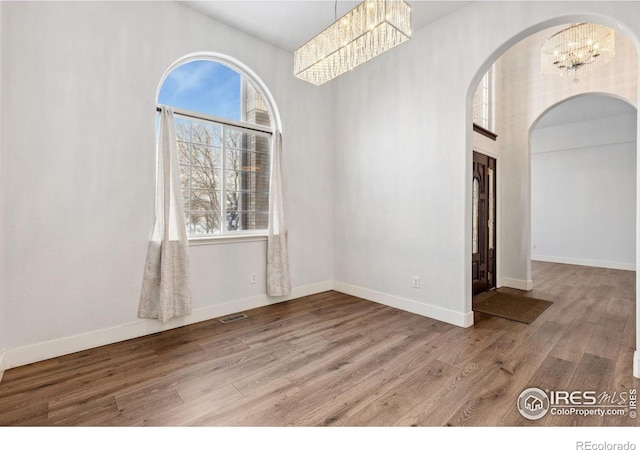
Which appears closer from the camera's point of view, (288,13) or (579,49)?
(288,13)

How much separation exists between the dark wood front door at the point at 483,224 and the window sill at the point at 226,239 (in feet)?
9.41

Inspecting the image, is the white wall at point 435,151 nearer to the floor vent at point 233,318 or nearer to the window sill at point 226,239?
the window sill at point 226,239

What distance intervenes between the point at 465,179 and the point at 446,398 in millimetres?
2100

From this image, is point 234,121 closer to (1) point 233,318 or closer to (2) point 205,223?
(2) point 205,223

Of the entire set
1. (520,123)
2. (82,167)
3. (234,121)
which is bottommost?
(82,167)

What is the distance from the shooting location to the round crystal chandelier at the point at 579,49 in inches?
145

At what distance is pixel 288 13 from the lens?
3246 millimetres

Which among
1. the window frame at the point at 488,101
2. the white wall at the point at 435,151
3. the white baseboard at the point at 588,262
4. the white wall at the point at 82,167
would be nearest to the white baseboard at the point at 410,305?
the white wall at the point at 435,151

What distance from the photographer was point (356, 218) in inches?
168

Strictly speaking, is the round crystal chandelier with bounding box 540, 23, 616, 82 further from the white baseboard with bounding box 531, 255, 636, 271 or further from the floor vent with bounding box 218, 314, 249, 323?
the floor vent with bounding box 218, 314, 249, 323

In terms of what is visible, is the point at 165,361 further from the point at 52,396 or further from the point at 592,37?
the point at 592,37

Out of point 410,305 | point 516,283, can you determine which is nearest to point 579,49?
point 516,283

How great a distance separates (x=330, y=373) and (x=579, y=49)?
4.82m
